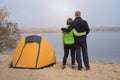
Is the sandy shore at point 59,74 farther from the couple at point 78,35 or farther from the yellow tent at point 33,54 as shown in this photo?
the couple at point 78,35

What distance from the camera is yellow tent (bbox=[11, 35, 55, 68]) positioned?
12.9 m

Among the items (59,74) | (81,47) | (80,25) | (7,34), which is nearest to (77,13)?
(80,25)

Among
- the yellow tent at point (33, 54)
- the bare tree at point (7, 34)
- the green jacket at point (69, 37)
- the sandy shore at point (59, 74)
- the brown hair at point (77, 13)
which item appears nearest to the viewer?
the sandy shore at point (59, 74)

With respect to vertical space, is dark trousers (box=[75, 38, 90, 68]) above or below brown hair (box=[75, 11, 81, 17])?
below

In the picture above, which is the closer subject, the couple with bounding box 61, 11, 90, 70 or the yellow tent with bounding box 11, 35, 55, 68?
the couple with bounding box 61, 11, 90, 70

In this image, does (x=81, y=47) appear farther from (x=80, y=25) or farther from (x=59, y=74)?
(x=59, y=74)

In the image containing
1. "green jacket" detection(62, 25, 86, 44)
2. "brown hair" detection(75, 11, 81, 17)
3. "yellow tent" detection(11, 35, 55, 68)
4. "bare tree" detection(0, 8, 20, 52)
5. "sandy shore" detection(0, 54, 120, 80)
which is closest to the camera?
"sandy shore" detection(0, 54, 120, 80)

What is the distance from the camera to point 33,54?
42.6ft

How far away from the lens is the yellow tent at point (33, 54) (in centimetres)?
1292

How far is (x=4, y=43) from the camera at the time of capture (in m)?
23.7

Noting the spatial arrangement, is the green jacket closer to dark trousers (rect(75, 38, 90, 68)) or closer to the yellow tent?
dark trousers (rect(75, 38, 90, 68))

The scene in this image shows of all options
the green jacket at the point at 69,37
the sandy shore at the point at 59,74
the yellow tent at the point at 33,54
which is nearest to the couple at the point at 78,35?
the green jacket at the point at 69,37

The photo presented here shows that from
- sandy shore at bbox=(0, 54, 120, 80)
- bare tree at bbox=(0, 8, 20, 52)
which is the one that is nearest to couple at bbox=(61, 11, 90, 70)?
sandy shore at bbox=(0, 54, 120, 80)

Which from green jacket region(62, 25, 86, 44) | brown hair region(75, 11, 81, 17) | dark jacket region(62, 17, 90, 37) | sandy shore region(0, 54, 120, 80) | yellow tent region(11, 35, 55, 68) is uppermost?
brown hair region(75, 11, 81, 17)
